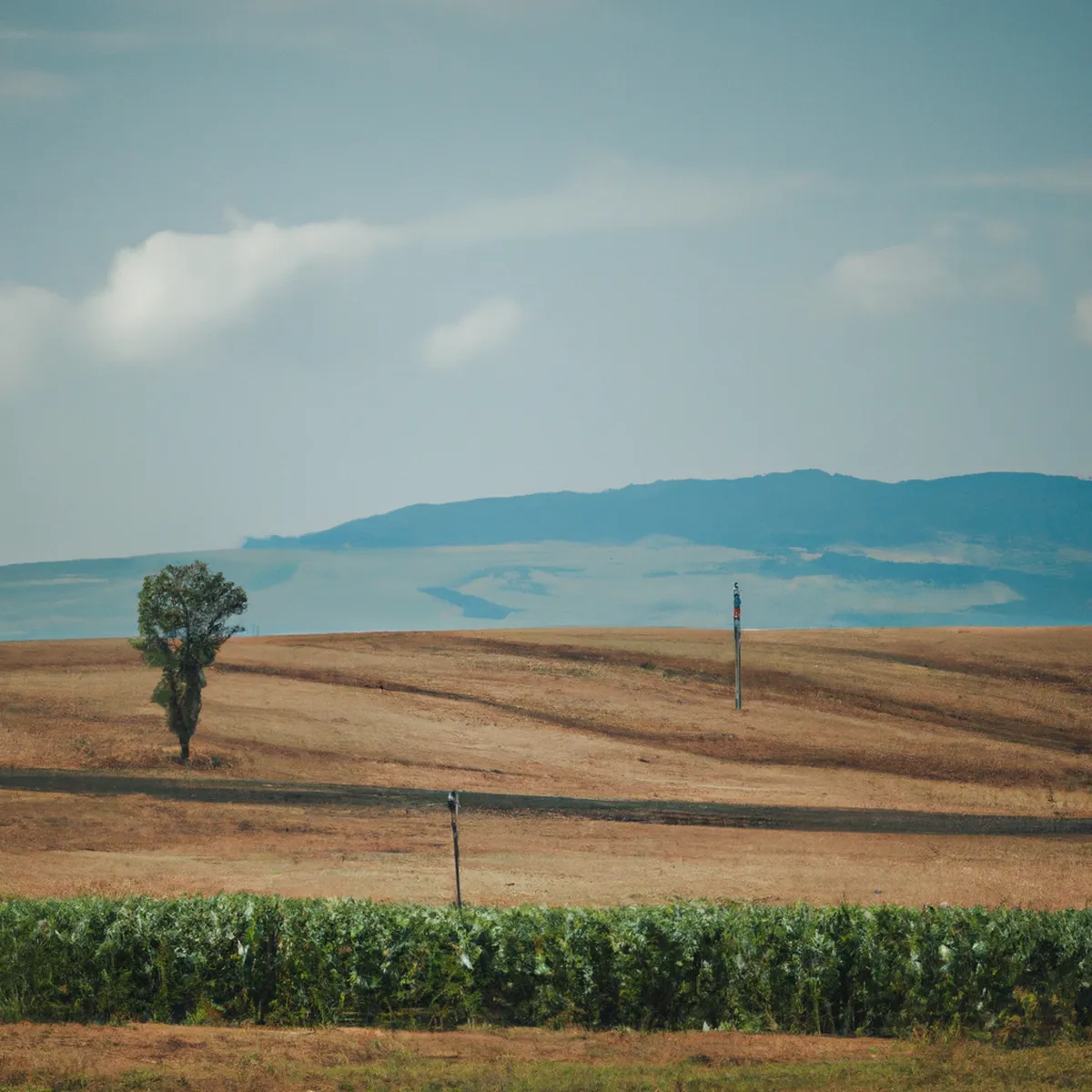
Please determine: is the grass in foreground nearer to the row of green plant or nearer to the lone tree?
the row of green plant

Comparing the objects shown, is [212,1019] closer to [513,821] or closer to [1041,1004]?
[1041,1004]

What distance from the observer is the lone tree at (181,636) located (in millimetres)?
49344

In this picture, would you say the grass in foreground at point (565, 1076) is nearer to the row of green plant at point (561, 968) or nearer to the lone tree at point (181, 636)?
the row of green plant at point (561, 968)

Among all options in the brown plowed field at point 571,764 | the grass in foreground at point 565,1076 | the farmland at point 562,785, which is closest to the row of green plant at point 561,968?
the farmland at point 562,785

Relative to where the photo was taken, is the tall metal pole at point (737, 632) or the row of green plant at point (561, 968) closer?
the row of green plant at point (561, 968)

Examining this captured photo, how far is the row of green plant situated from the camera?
1770 centimetres

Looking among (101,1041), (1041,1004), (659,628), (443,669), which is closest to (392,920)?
(101,1041)

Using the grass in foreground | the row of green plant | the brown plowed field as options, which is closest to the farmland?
the grass in foreground

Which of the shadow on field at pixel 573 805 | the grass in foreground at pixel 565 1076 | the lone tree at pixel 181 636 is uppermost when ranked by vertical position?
the lone tree at pixel 181 636

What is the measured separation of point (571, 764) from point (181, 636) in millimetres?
17078

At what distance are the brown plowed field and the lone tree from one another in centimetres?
208

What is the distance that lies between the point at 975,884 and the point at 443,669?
46.0 m

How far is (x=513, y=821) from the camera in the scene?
39344mm

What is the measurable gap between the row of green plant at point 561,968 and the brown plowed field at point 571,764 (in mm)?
9503
